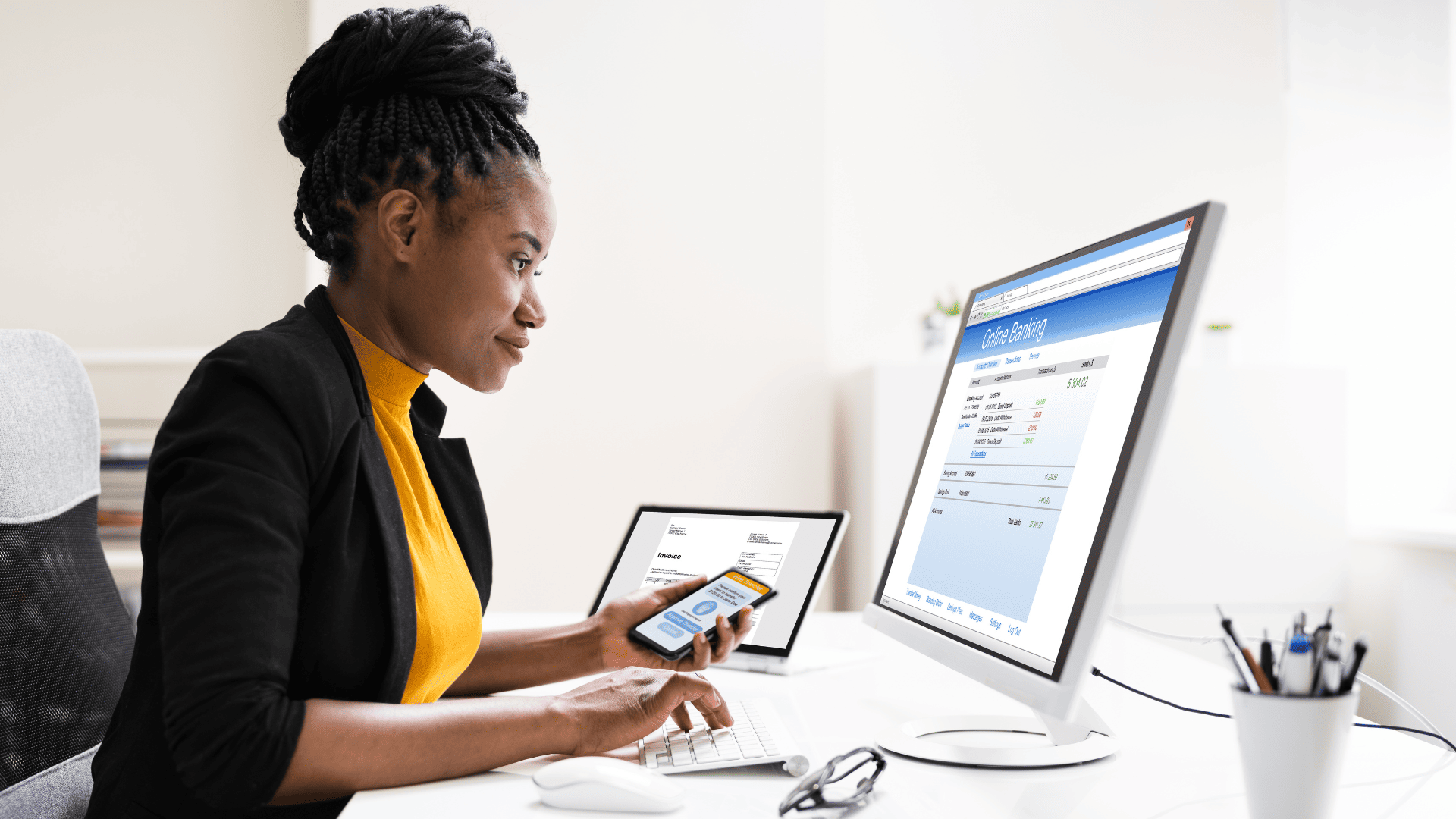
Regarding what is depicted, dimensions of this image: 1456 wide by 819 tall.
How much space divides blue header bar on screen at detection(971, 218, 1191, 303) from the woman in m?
0.46

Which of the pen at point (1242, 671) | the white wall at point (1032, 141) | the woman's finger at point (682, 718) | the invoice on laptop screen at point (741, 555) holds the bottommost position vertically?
the woman's finger at point (682, 718)

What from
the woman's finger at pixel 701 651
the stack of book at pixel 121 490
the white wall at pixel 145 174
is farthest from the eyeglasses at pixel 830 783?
the white wall at pixel 145 174

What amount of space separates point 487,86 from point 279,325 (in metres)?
0.33

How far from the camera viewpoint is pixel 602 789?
633mm

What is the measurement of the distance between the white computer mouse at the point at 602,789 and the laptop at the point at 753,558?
1.39 ft

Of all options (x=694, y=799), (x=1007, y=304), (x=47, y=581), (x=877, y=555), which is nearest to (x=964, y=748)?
(x=694, y=799)

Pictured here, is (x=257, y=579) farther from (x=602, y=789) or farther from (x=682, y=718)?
(x=682, y=718)

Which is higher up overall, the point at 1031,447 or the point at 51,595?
the point at 1031,447

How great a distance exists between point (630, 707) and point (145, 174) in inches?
100

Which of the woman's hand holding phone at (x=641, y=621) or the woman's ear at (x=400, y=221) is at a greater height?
the woman's ear at (x=400, y=221)

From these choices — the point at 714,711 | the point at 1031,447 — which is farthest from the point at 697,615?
the point at 1031,447

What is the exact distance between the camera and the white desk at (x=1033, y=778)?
2.14ft

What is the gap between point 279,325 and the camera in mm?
833

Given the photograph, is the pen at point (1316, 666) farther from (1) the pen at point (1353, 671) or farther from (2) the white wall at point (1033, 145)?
(2) the white wall at point (1033, 145)
